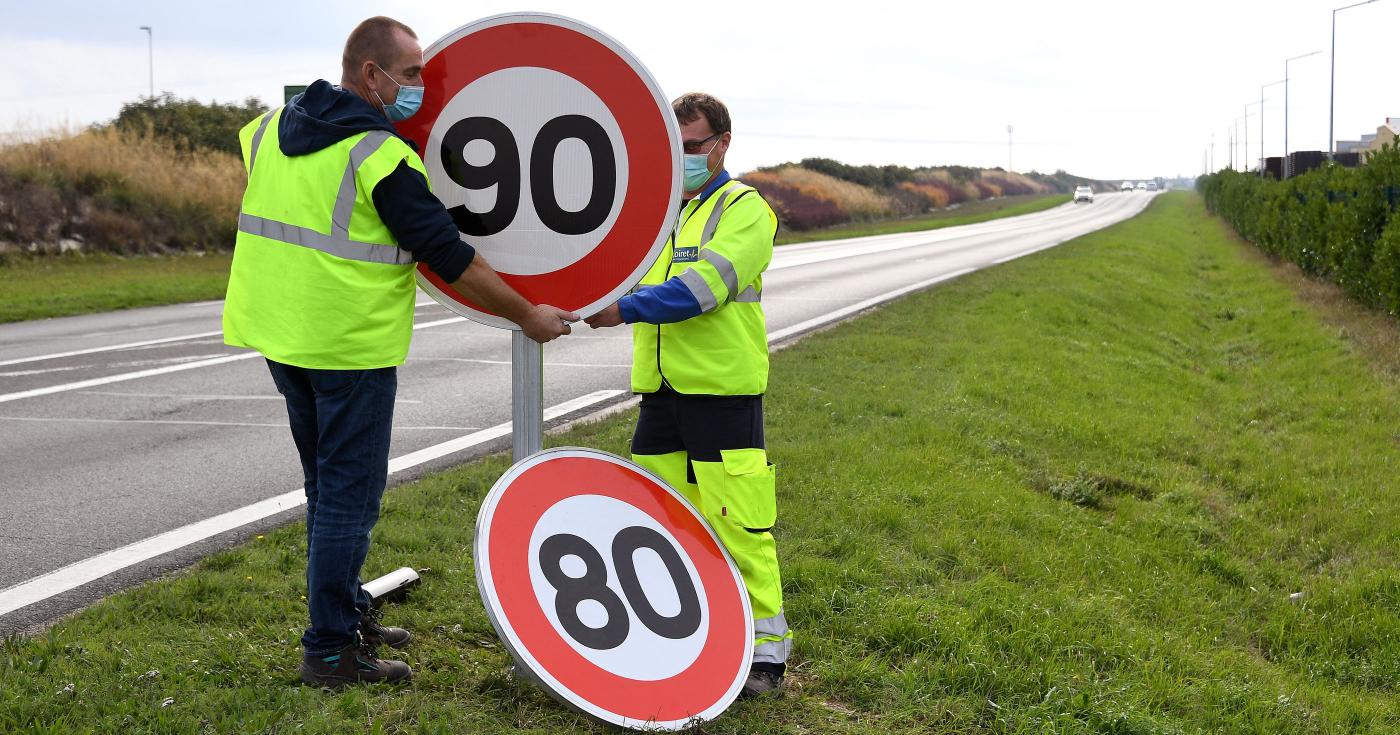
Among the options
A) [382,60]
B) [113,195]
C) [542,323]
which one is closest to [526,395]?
[542,323]

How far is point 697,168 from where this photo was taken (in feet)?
11.6

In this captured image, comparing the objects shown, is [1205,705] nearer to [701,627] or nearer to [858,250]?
[701,627]

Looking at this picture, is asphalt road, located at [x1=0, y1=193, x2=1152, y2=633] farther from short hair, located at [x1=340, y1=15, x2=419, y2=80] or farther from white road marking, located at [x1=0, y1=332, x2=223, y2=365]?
short hair, located at [x1=340, y1=15, x2=419, y2=80]

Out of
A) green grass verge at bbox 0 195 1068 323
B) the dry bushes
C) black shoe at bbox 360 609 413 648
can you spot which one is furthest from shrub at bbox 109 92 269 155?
black shoe at bbox 360 609 413 648

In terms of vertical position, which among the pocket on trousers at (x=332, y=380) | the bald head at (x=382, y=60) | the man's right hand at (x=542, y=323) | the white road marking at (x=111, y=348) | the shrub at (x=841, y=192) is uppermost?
the shrub at (x=841, y=192)

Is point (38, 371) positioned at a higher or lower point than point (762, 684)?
higher

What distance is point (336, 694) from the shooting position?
11.1 ft

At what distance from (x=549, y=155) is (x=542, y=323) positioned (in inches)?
16.5

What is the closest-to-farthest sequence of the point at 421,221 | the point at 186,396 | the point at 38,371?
the point at 421,221 → the point at 186,396 → the point at 38,371

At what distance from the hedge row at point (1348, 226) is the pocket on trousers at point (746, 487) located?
11.9 m

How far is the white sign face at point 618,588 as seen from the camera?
10.3 feet

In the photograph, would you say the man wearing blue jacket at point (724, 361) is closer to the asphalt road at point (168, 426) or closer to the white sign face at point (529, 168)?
the white sign face at point (529, 168)

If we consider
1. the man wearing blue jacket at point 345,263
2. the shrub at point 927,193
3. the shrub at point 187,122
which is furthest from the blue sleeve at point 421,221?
the shrub at point 927,193

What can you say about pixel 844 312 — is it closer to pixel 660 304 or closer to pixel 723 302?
pixel 723 302
